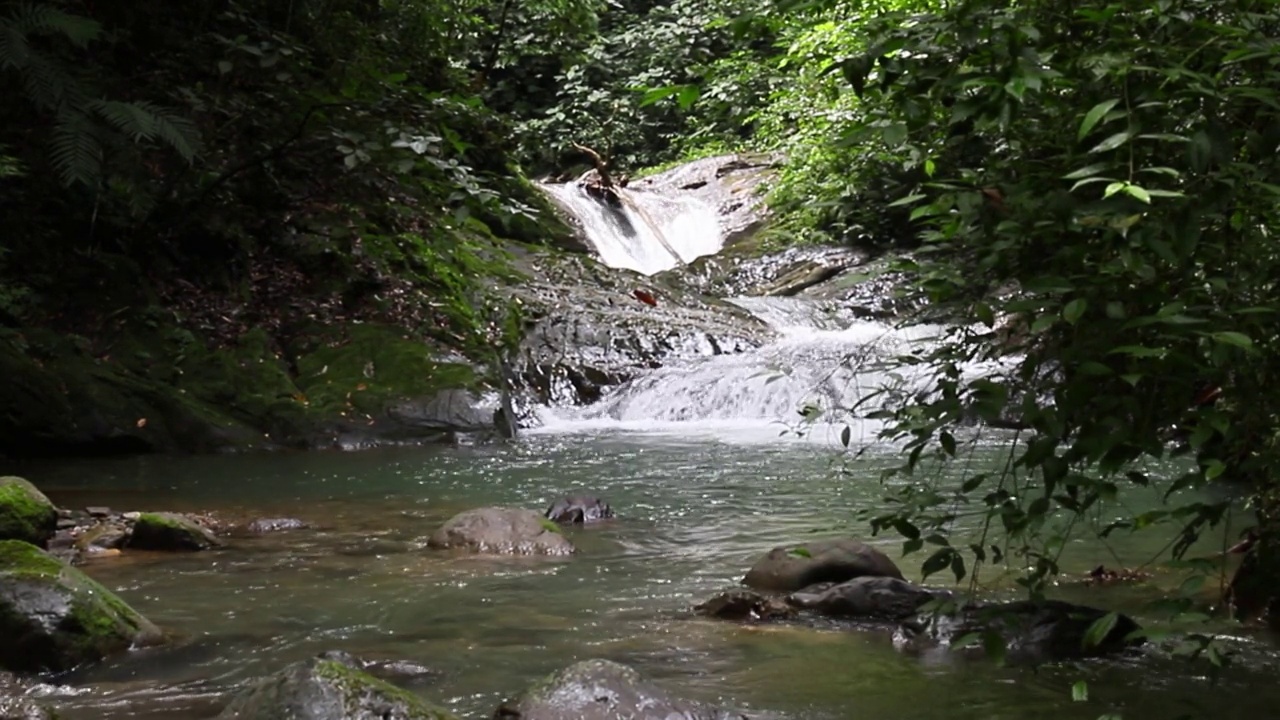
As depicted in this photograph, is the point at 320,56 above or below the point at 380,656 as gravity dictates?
above

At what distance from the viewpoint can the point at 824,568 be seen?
5137 mm

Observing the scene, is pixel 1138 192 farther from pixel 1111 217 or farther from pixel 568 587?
pixel 568 587

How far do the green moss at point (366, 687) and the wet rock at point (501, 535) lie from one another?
116 inches

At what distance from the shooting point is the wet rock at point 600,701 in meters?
3.28

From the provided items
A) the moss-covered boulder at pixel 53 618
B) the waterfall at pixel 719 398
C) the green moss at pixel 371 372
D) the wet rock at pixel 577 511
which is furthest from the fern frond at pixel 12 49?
the waterfall at pixel 719 398

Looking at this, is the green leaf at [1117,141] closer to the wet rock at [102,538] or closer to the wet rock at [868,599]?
the wet rock at [868,599]

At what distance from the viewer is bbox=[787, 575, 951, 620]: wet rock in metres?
4.66

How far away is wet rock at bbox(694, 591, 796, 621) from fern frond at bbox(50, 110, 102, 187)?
2.87 m

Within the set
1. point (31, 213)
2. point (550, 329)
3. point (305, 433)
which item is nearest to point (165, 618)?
point (305, 433)

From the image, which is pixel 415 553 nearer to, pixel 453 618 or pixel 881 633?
pixel 453 618

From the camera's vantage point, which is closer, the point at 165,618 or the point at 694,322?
the point at 165,618

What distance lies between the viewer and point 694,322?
15211 mm

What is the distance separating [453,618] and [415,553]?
140 centimetres

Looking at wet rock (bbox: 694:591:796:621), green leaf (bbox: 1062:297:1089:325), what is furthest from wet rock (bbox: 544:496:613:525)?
green leaf (bbox: 1062:297:1089:325)
